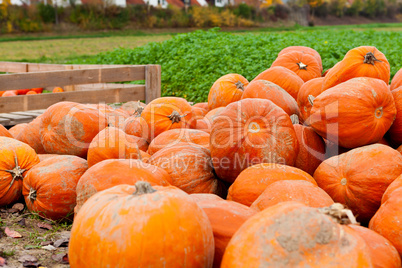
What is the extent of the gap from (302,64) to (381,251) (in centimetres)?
313

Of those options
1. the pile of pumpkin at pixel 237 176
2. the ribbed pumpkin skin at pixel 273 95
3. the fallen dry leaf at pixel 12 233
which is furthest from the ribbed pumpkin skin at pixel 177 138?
the fallen dry leaf at pixel 12 233

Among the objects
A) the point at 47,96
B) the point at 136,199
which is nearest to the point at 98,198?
the point at 136,199

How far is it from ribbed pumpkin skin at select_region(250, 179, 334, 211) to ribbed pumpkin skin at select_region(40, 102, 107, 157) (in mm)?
1963

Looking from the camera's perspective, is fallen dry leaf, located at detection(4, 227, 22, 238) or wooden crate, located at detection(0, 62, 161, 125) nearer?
fallen dry leaf, located at detection(4, 227, 22, 238)

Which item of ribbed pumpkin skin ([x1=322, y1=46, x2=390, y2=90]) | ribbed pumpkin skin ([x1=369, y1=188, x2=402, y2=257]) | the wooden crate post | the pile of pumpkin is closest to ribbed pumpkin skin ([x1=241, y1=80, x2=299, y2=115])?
the pile of pumpkin

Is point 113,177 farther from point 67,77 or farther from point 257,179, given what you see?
point 67,77

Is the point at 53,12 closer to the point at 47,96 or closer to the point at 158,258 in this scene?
the point at 47,96

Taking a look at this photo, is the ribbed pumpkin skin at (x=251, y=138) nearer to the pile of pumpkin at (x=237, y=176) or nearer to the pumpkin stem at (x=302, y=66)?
the pile of pumpkin at (x=237, y=176)

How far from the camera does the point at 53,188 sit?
327cm

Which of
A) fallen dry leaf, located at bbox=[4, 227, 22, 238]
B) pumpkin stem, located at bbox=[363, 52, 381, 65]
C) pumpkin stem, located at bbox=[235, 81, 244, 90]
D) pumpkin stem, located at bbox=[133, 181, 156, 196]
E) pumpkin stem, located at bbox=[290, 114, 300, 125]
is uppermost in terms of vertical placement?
pumpkin stem, located at bbox=[363, 52, 381, 65]

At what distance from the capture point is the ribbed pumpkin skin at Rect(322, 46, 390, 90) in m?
3.43

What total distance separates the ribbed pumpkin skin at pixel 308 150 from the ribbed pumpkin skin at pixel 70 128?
5.98 ft

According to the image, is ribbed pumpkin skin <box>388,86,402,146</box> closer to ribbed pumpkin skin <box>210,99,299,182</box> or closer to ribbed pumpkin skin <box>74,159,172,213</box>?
ribbed pumpkin skin <box>210,99,299,182</box>

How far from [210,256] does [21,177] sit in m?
2.31
